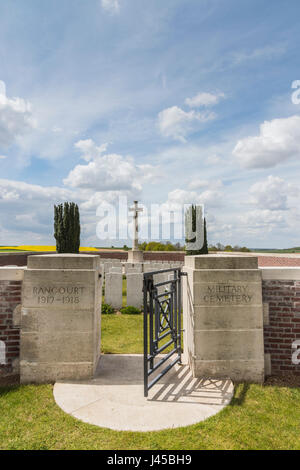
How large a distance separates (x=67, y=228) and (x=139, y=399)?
18.2m

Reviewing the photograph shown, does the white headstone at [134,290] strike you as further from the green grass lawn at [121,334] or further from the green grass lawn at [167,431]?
the green grass lawn at [167,431]

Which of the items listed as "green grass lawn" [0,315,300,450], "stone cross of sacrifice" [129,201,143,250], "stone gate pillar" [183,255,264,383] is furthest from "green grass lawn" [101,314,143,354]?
"stone cross of sacrifice" [129,201,143,250]

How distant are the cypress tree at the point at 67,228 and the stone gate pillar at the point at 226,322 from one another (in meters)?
17.5

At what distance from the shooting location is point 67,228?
20672 millimetres

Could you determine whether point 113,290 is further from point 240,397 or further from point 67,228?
point 67,228

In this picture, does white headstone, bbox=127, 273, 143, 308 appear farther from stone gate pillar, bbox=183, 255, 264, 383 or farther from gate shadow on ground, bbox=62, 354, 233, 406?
stone gate pillar, bbox=183, 255, 264, 383

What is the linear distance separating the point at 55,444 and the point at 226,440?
5.50 feet

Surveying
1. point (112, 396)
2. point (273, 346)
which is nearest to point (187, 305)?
point (273, 346)

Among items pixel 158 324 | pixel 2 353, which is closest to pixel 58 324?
pixel 2 353

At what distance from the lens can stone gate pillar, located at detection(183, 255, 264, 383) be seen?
4.21 m

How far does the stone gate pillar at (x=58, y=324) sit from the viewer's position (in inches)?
163

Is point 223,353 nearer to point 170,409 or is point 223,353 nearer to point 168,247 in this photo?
point 170,409

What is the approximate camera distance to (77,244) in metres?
21.2
